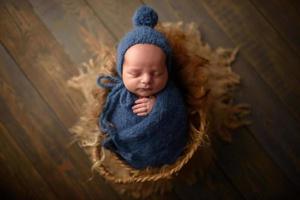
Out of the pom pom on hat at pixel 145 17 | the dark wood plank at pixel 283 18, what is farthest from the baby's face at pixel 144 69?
the dark wood plank at pixel 283 18

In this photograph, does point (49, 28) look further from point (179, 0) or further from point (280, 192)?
A: point (280, 192)

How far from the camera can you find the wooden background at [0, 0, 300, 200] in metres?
1.29

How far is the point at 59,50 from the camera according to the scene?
1.36 metres

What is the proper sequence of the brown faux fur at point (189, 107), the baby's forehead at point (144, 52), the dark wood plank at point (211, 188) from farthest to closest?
1. the dark wood plank at point (211, 188)
2. the brown faux fur at point (189, 107)
3. the baby's forehead at point (144, 52)

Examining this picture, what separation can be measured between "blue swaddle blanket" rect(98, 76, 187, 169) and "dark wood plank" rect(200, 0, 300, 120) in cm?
43

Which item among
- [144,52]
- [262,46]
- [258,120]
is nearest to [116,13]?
[144,52]

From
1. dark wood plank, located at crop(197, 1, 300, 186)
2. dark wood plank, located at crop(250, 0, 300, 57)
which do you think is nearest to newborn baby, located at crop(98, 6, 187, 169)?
dark wood plank, located at crop(197, 1, 300, 186)

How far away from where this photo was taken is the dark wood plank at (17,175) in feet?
4.38

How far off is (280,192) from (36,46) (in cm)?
107

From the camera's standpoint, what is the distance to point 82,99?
134cm

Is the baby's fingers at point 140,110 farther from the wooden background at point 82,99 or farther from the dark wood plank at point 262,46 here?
the dark wood plank at point 262,46

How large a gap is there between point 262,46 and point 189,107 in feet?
1.44

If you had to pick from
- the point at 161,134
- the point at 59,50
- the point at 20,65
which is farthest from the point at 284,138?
the point at 20,65

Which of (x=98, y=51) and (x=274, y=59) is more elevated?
(x=98, y=51)
